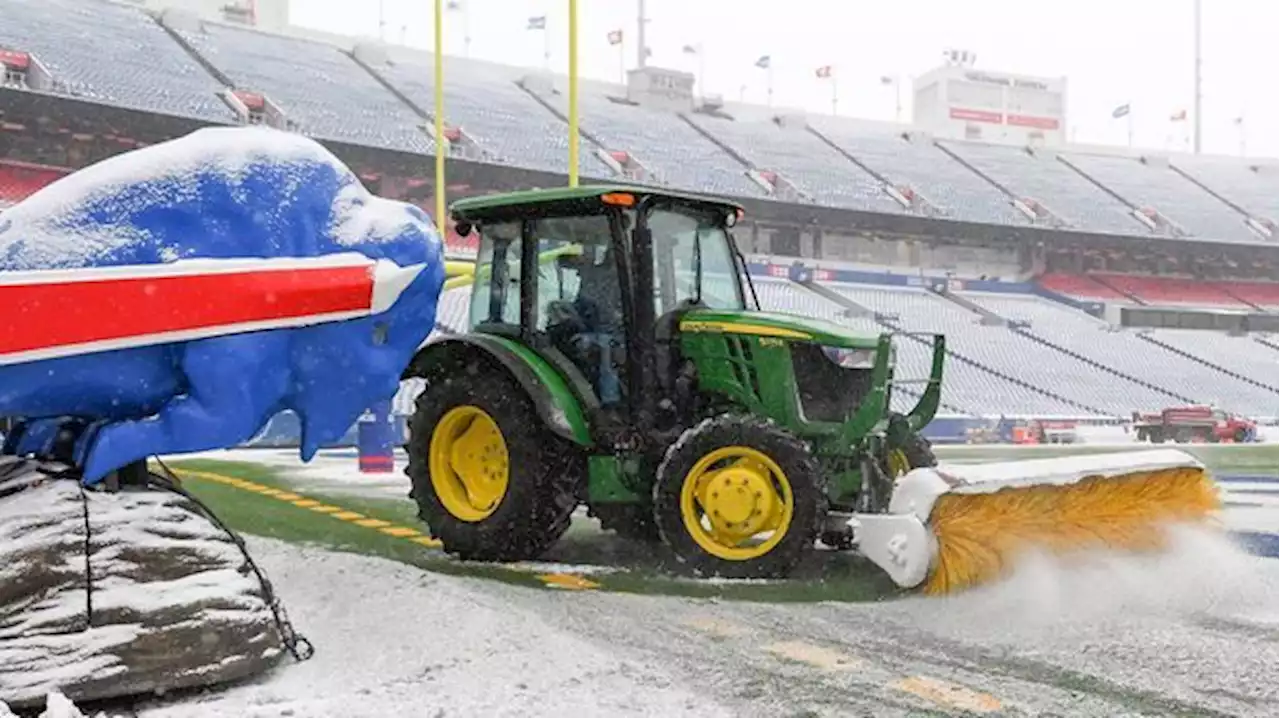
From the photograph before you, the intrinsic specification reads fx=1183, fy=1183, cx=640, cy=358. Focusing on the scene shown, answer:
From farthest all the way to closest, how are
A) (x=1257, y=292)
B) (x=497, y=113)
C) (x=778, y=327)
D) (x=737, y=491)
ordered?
(x=1257, y=292)
(x=497, y=113)
(x=778, y=327)
(x=737, y=491)

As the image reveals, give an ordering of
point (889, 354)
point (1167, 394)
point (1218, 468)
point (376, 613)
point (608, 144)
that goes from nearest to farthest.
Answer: point (376, 613), point (889, 354), point (1218, 468), point (1167, 394), point (608, 144)

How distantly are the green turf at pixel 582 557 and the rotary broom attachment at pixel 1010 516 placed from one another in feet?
0.83

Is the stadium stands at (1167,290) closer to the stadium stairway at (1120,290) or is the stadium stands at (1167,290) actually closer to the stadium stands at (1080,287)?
the stadium stairway at (1120,290)

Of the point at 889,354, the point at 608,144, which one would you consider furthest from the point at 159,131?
the point at 889,354

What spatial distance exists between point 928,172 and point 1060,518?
31.7 meters

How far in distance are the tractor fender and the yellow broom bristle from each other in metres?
1.77

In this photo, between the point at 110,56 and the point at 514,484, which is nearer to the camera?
the point at 514,484

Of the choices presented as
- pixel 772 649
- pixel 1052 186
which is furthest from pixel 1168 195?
pixel 772 649

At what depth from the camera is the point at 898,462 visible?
631 cm

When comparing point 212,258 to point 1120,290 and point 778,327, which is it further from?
point 1120,290

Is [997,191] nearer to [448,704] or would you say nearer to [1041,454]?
[1041,454]

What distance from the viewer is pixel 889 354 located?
5.64 meters

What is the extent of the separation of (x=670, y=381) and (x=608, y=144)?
82.1ft

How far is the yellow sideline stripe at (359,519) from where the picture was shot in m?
5.38
